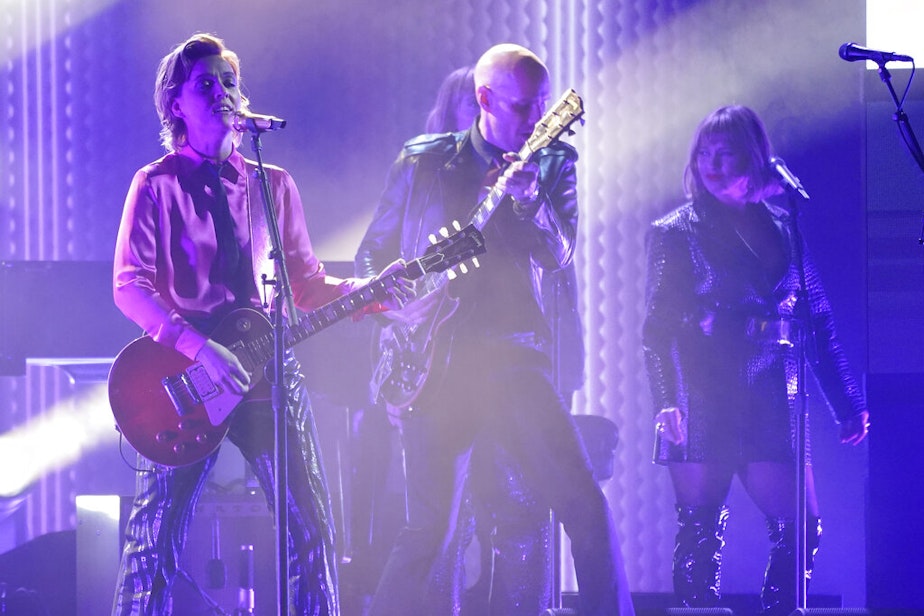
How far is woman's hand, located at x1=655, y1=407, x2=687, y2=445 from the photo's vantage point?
4352 millimetres

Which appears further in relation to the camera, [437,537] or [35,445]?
[35,445]

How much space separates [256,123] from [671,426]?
6.88 feet

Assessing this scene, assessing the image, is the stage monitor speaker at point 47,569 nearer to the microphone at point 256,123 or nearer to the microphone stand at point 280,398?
the microphone stand at point 280,398

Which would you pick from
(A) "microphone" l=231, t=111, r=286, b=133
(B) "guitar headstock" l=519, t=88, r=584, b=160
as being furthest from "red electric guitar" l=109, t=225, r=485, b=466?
(B) "guitar headstock" l=519, t=88, r=584, b=160

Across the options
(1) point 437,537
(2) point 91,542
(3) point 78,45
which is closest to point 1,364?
(2) point 91,542

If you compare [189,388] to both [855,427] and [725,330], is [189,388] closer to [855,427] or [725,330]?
[725,330]

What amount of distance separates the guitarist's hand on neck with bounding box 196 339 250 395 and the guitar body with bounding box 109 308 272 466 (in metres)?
0.03

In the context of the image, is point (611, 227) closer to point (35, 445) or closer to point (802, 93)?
point (802, 93)

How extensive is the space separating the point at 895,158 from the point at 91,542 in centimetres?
401

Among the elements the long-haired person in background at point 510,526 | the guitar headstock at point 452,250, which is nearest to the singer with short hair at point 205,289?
the guitar headstock at point 452,250

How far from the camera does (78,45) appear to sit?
585 cm

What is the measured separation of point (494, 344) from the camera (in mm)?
3547

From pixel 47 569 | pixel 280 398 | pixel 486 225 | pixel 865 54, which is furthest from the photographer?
pixel 47 569

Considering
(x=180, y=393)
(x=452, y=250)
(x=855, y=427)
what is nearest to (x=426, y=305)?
(x=452, y=250)
